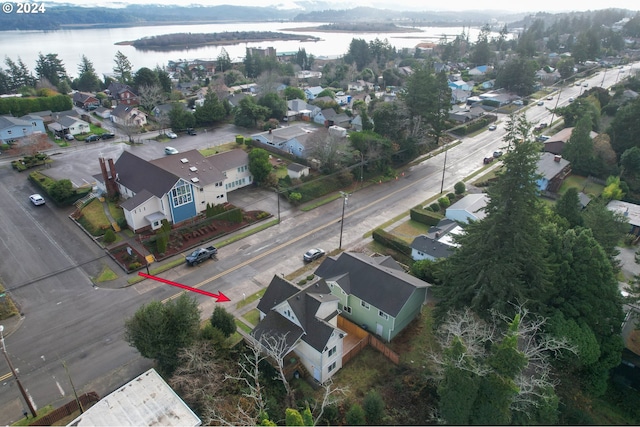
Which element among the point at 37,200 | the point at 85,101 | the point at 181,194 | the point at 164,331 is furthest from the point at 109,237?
the point at 85,101

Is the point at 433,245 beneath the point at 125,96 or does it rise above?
beneath

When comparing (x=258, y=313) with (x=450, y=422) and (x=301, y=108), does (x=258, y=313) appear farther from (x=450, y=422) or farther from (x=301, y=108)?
(x=301, y=108)

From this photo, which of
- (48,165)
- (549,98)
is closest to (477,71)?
(549,98)

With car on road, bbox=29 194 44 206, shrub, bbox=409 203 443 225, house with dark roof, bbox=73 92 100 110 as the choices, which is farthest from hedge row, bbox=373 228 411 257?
house with dark roof, bbox=73 92 100 110

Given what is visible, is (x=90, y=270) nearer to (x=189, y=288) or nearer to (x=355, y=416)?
(x=189, y=288)

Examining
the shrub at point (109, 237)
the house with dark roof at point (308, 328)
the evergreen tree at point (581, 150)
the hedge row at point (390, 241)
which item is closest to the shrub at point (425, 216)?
the hedge row at point (390, 241)

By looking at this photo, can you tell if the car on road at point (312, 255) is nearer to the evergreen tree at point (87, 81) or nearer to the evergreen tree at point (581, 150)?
the evergreen tree at point (581, 150)
